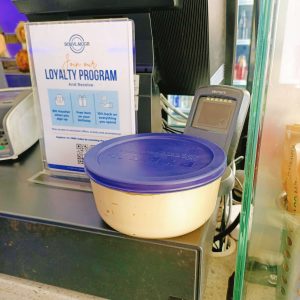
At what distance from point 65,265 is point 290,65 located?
0.52 m

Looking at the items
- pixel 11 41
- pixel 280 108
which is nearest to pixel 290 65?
pixel 280 108

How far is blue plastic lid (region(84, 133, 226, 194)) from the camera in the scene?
0.42m

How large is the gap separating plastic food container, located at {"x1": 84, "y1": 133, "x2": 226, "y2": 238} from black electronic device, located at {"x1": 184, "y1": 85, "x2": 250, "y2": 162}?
0.15 m

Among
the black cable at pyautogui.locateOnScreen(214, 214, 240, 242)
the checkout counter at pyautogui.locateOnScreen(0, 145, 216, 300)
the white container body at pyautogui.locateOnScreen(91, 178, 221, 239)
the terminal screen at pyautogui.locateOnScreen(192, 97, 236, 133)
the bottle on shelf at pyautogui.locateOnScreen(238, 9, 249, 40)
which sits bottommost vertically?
the black cable at pyautogui.locateOnScreen(214, 214, 240, 242)

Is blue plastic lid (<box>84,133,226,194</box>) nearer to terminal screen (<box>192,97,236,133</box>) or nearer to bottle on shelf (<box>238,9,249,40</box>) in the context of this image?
terminal screen (<box>192,97,236,133</box>)

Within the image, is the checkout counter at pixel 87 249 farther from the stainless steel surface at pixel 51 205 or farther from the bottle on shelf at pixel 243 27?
the bottle on shelf at pixel 243 27

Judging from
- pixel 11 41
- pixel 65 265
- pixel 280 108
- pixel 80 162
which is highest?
pixel 11 41

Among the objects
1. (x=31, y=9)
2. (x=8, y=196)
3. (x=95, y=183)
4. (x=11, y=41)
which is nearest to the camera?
(x=95, y=183)

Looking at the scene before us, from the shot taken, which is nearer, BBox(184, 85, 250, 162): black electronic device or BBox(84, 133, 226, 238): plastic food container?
BBox(84, 133, 226, 238): plastic food container

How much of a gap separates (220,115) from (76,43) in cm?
35

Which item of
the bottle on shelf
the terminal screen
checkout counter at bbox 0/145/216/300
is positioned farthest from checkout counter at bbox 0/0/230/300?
the bottle on shelf

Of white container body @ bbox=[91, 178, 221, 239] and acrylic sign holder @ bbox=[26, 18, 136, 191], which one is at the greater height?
acrylic sign holder @ bbox=[26, 18, 136, 191]

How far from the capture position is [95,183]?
0.46m

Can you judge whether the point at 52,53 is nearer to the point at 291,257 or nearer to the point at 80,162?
the point at 80,162
